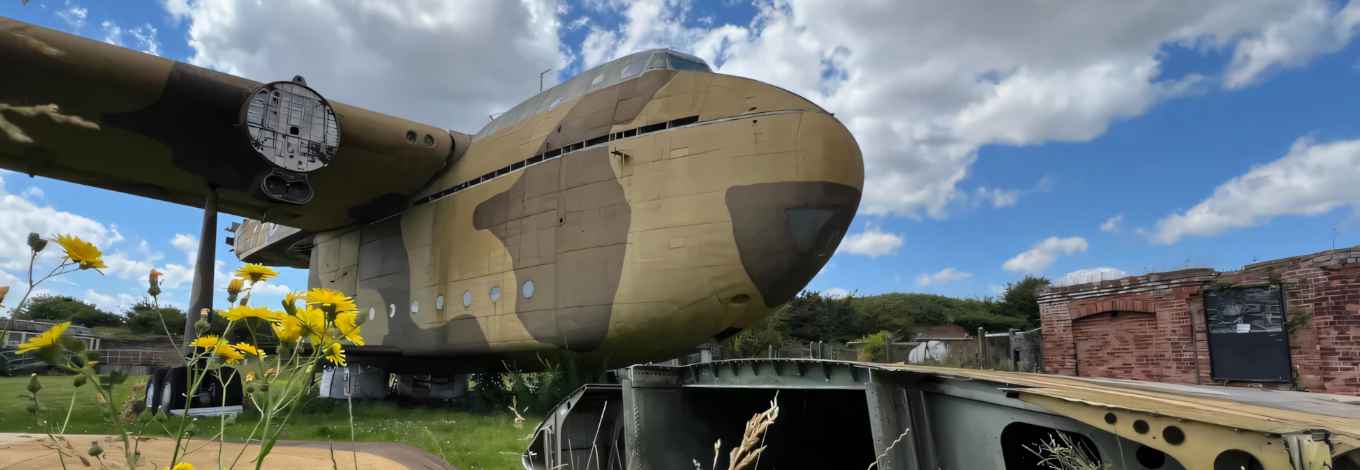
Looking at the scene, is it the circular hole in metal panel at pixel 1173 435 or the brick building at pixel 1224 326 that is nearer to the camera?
the circular hole in metal panel at pixel 1173 435

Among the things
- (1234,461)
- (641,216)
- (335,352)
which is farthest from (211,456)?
(641,216)

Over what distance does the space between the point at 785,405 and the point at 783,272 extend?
4177 millimetres

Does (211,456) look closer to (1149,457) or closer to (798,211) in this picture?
(1149,457)

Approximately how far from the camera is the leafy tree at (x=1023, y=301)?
55156 mm

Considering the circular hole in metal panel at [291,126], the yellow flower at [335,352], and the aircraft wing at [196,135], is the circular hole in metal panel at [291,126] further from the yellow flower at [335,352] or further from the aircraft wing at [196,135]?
the yellow flower at [335,352]

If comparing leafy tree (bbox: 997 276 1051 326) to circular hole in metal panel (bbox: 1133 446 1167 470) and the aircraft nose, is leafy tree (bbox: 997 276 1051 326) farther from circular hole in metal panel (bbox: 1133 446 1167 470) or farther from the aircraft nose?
circular hole in metal panel (bbox: 1133 446 1167 470)

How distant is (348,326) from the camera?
6.21 ft

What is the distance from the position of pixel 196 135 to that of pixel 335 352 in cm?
1495

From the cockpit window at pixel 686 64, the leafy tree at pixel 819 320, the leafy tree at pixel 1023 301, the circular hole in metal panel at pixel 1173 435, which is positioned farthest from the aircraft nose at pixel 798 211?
the leafy tree at pixel 1023 301

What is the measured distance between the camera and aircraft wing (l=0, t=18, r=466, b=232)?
41.1ft

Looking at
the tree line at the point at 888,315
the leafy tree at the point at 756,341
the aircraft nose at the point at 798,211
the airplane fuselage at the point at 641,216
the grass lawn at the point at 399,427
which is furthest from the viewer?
the tree line at the point at 888,315

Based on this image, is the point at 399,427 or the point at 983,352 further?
the point at 983,352

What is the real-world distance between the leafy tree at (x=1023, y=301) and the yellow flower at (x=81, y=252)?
194 ft

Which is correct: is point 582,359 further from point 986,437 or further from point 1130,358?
point 1130,358
